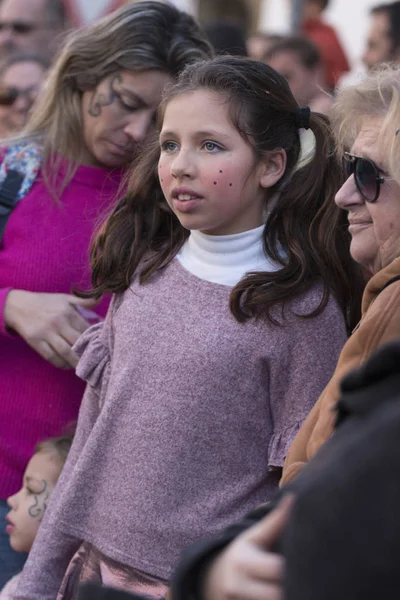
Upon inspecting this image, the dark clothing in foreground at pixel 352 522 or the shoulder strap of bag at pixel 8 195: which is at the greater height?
the dark clothing in foreground at pixel 352 522

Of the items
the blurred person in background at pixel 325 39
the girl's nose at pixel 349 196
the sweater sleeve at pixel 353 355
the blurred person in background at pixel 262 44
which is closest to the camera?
the sweater sleeve at pixel 353 355

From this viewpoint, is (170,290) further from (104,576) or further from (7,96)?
(7,96)

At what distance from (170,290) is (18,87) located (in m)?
3.04

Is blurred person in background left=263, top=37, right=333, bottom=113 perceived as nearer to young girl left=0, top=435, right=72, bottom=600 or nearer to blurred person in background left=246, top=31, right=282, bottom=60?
blurred person in background left=246, top=31, right=282, bottom=60

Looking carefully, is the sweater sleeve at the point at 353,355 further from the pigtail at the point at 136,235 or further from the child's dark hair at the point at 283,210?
the pigtail at the point at 136,235

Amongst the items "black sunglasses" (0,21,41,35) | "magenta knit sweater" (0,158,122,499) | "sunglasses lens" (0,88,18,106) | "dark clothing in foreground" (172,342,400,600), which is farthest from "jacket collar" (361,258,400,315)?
"black sunglasses" (0,21,41,35)

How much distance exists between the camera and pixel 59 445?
291cm

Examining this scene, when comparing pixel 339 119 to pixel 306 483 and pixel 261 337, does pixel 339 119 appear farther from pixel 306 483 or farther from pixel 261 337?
pixel 306 483

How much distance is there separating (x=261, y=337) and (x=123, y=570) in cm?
64

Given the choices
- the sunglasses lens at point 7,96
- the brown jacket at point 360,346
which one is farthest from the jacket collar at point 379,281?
the sunglasses lens at point 7,96

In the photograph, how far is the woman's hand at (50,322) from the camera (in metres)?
2.79

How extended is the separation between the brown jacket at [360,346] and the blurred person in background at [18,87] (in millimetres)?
3371

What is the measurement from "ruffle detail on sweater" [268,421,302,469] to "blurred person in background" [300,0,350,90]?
4.75 meters

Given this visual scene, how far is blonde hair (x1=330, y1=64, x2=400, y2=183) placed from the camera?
6.59 ft
